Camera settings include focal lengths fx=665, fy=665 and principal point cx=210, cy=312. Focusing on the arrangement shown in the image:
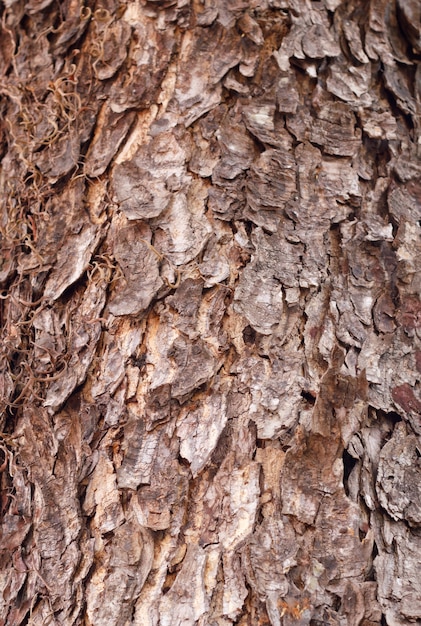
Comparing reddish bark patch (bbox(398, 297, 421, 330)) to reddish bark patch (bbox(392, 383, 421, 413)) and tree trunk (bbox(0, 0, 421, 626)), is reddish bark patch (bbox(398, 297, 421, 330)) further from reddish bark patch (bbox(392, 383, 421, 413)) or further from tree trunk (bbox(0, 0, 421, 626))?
reddish bark patch (bbox(392, 383, 421, 413))

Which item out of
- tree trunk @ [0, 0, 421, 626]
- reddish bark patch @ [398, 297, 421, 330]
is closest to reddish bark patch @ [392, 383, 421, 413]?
tree trunk @ [0, 0, 421, 626]

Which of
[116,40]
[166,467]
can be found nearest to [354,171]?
[116,40]

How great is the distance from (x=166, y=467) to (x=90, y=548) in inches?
7.9

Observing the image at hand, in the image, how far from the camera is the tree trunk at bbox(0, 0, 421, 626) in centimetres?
119

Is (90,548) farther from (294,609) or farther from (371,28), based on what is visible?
(371,28)

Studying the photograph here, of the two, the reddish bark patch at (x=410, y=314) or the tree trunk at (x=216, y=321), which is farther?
the reddish bark patch at (x=410, y=314)

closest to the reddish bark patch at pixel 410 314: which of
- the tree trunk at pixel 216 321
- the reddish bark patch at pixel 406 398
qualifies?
the tree trunk at pixel 216 321

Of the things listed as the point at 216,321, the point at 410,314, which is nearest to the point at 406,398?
the point at 410,314

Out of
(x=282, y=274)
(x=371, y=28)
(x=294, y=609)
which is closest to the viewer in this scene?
(x=294, y=609)

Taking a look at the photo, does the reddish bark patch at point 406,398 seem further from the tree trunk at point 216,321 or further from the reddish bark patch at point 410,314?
the reddish bark patch at point 410,314

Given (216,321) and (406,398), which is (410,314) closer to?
(406,398)

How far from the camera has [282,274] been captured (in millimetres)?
1270

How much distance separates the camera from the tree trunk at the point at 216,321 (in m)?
1.19

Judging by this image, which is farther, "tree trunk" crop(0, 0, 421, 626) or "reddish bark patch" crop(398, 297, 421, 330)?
"reddish bark patch" crop(398, 297, 421, 330)
